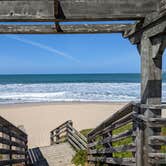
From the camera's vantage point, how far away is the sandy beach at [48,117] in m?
15.0

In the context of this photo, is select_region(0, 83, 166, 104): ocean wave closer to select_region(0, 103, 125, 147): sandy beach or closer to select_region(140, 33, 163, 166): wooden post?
select_region(0, 103, 125, 147): sandy beach

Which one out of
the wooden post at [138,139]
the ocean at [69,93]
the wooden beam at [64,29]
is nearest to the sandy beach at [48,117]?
the ocean at [69,93]

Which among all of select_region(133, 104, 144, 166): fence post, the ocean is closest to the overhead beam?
select_region(133, 104, 144, 166): fence post

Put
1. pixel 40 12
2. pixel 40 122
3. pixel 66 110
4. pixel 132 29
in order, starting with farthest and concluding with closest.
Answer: pixel 66 110 → pixel 40 122 → pixel 132 29 → pixel 40 12

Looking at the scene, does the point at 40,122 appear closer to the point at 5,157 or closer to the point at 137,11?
the point at 5,157

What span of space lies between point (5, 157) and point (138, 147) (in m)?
3.54

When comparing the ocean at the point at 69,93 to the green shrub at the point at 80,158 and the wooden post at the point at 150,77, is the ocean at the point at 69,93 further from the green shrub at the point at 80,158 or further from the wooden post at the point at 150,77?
the wooden post at the point at 150,77

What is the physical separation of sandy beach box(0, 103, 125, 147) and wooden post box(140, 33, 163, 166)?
1080 cm

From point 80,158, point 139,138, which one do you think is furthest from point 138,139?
point 80,158

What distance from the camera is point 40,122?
17047mm

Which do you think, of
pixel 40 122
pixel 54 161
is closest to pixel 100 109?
pixel 40 122

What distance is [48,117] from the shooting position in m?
18.1

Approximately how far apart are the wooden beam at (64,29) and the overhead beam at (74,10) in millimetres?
447

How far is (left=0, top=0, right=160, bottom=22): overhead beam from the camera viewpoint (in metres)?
2.98
